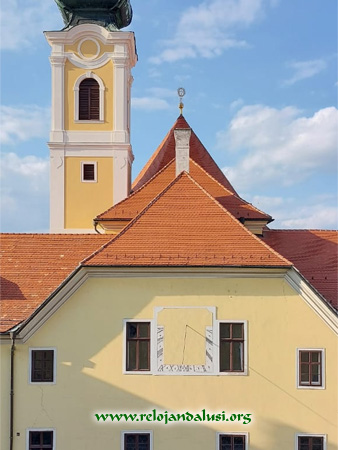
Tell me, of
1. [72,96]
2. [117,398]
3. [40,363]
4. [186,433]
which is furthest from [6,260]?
Answer: [72,96]

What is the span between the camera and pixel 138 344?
763 inches

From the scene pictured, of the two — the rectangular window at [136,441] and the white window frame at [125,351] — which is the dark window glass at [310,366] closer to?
the white window frame at [125,351]

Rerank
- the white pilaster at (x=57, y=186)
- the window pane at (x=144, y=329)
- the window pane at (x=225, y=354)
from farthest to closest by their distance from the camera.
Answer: the white pilaster at (x=57, y=186) < the window pane at (x=144, y=329) < the window pane at (x=225, y=354)

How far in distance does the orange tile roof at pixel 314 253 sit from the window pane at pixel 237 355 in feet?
10.5

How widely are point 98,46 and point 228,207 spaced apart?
41.4 ft

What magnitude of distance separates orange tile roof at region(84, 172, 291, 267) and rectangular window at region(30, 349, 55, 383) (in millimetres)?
2730

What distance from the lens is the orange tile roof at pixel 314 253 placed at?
A: 21.5 meters

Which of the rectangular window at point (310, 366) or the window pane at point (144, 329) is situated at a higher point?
the window pane at point (144, 329)

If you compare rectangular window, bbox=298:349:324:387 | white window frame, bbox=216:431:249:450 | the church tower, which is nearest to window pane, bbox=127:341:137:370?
white window frame, bbox=216:431:249:450

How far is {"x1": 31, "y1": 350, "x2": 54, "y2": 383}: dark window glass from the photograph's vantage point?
760 inches

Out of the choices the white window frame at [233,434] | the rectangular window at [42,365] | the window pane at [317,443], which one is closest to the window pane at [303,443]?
the window pane at [317,443]

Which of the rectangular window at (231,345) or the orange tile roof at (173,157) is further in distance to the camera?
the orange tile roof at (173,157)

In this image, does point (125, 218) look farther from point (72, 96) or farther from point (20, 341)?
point (72, 96)

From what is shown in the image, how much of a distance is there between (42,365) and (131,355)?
242 centimetres
